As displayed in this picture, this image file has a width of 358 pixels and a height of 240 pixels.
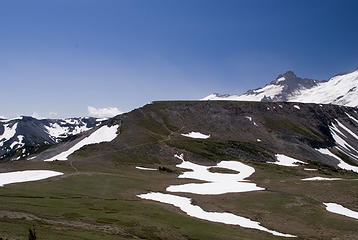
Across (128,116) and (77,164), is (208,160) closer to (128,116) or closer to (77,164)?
(77,164)

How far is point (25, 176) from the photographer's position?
239 ft

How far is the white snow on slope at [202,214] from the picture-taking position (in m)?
51.4

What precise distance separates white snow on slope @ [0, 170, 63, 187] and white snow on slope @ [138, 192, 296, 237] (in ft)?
73.6

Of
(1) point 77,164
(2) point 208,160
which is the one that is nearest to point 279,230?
(1) point 77,164

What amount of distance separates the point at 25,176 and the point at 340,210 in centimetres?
5892

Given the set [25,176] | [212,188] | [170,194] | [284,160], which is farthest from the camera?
[284,160]

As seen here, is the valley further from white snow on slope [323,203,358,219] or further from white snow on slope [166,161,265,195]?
white snow on slope [323,203,358,219]

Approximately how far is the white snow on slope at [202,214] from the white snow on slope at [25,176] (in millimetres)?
22429

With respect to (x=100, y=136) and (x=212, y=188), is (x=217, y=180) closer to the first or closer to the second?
(x=212, y=188)

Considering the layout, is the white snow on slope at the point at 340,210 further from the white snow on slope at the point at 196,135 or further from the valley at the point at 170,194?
the white snow on slope at the point at 196,135

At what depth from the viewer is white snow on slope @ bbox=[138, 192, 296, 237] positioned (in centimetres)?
5138

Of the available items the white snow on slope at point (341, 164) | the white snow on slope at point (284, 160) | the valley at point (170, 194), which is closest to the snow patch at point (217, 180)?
the valley at point (170, 194)

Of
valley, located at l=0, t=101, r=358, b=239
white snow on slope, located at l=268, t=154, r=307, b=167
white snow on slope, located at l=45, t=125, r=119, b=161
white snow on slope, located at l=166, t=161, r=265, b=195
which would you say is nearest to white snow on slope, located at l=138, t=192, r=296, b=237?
valley, located at l=0, t=101, r=358, b=239

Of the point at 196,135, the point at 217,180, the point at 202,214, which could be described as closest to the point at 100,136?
the point at 196,135
